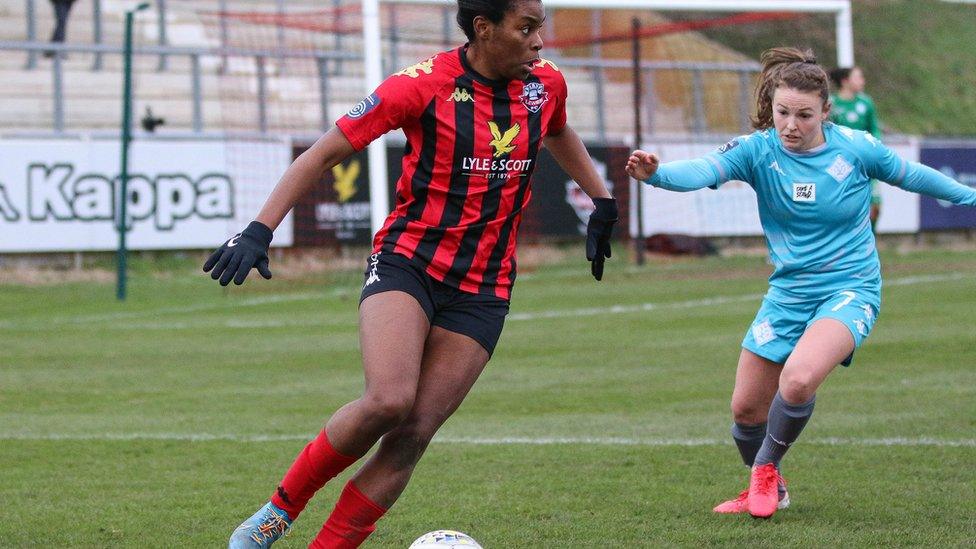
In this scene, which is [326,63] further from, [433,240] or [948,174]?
[433,240]

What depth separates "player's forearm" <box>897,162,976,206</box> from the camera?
5.95m

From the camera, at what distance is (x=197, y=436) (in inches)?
311

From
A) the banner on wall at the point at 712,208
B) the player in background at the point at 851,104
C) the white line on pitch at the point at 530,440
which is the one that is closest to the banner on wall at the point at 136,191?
the banner on wall at the point at 712,208

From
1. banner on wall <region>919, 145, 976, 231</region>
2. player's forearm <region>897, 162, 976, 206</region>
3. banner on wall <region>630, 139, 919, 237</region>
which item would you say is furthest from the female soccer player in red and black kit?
banner on wall <region>919, 145, 976, 231</region>

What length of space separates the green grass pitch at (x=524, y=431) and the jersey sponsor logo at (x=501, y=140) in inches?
58.5

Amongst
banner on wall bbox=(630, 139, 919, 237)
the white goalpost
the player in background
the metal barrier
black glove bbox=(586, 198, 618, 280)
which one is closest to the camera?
black glove bbox=(586, 198, 618, 280)

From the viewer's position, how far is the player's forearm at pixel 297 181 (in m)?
4.63

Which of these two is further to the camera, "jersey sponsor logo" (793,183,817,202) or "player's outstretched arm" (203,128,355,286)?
"jersey sponsor logo" (793,183,817,202)

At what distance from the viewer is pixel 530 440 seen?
7.65 metres

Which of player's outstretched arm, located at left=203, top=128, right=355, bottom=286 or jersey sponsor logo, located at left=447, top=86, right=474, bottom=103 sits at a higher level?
jersey sponsor logo, located at left=447, top=86, right=474, bottom=103

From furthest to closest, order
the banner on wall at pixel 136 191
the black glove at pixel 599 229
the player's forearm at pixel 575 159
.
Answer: the banner on wall at pixel 136 191
the black glove at pixel 599 229
the player's forearm at pixel 575 159

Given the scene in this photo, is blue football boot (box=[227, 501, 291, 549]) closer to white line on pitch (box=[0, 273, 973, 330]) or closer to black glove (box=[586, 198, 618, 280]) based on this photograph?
black glove (box=[586, 198, 618, 280])

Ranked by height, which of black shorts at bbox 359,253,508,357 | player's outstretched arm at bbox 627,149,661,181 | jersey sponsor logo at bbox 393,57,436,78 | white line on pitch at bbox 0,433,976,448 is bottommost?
white line on pitch at bbox 0,433,976,448

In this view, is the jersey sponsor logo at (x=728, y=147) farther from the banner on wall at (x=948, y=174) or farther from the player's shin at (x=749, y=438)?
the banner on wall at (x=948, y=174)
